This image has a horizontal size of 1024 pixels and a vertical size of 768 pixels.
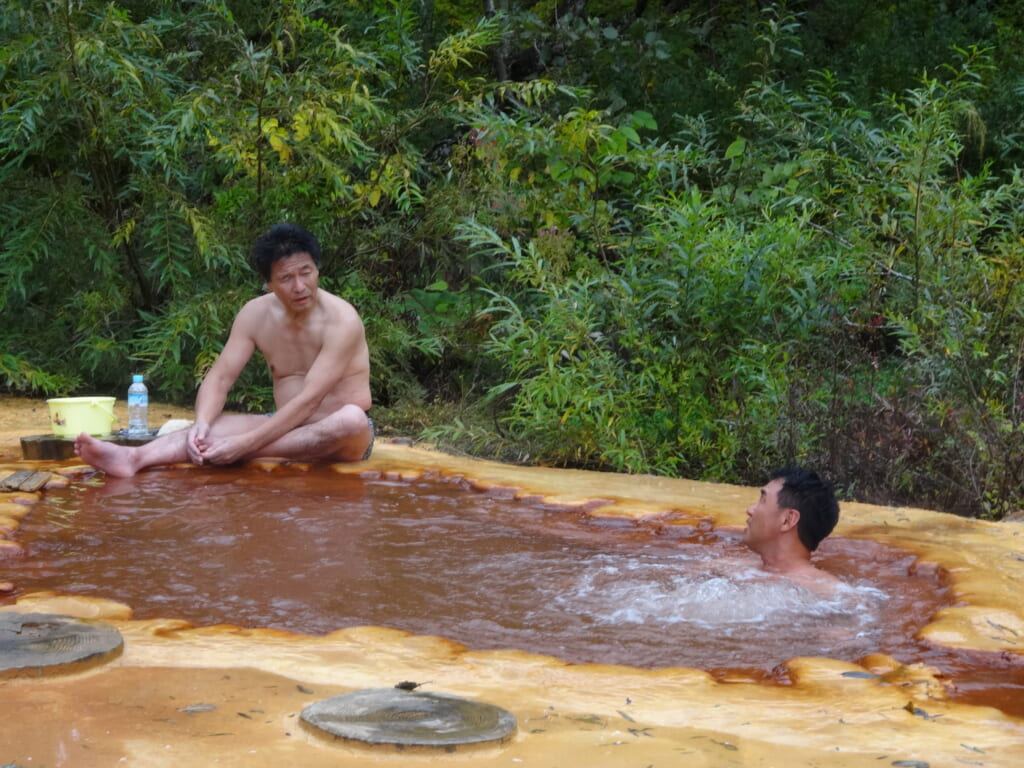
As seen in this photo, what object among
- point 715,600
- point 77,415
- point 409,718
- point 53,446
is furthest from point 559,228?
point 409,718

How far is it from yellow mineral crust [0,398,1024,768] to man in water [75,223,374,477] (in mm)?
2181

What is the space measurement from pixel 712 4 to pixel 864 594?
28.2ft

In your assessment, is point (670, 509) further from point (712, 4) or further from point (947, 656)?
point (712, 4)

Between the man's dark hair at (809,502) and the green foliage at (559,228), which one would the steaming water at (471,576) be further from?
the green foliage at (559,228)

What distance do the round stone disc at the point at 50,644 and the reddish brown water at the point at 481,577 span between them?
1.89ft

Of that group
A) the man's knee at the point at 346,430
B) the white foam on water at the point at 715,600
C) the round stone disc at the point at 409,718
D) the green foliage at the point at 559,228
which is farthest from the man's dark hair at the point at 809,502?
the man's knee at the point at 346,430

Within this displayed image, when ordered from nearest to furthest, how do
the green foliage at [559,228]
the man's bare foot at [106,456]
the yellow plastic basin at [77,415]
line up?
the man's bare foot at [106,456], the green foliage at [559,228], the yellow plastic basin at [77,415]

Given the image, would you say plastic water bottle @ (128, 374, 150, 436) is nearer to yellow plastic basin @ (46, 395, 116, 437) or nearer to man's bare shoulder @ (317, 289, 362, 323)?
yellow plastic basin @ (46, 395, 116, 437)

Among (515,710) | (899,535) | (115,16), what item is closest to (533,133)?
(115,16)

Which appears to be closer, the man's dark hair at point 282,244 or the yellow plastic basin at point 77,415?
the man's dark hair at point 282,244

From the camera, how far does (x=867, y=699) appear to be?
2537mm

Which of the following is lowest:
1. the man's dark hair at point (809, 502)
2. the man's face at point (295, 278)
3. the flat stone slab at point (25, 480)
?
the flat stone slab at point (25, 480)

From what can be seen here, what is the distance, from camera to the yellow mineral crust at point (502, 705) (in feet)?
6.81

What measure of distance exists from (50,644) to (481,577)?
5.11 feet
